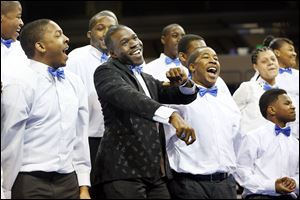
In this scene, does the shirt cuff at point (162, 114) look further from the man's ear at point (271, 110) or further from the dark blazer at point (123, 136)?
the man's ear at point (271, 110)

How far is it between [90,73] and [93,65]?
0.06 meters

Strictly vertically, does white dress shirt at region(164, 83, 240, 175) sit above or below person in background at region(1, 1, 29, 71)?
below

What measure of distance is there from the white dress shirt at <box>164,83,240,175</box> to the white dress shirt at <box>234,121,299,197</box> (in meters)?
0.50

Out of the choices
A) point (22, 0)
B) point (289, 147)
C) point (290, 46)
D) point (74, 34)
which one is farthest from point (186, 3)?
point (289, 147)

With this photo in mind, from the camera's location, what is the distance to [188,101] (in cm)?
373

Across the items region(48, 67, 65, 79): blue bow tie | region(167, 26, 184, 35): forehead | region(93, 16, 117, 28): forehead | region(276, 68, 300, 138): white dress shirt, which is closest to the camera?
region(48, 67, 65, 79): blue bow tie

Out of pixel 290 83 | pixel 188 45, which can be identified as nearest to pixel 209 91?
pixel 188 45

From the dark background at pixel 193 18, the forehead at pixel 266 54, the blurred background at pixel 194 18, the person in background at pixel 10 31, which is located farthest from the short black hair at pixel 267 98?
the dark background at pixel 193 18

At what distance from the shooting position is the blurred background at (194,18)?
1313cm

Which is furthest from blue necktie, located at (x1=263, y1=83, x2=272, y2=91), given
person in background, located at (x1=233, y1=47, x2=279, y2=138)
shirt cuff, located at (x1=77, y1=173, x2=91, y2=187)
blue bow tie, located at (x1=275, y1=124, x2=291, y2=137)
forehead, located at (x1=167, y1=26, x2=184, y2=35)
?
shirt cuff, located at (x1=77, y1=173, x2=91, y2=187)

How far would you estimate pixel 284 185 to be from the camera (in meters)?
4.56

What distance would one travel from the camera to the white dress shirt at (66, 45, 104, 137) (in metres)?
4.51

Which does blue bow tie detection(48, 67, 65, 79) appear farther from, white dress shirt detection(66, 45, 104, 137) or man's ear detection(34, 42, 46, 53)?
white dress shirt detection(66, 45, 104, 137)

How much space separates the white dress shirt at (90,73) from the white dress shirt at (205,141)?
0.56m
